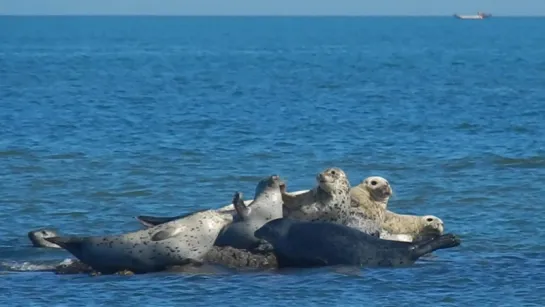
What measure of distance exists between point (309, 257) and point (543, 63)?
59.0 metres

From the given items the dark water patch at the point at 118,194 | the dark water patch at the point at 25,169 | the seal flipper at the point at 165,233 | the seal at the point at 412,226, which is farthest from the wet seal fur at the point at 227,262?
the dark water patch at the point at 25,169

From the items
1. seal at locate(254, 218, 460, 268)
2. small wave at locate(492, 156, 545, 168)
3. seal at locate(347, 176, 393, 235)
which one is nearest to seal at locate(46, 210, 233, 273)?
seal at locate(254, 218, 460, 268)

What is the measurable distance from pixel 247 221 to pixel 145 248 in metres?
1.06

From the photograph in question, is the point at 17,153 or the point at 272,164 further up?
the point at 17,153

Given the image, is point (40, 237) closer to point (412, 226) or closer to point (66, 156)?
point (412, 226)

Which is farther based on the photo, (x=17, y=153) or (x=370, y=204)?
(x=17, y=153)

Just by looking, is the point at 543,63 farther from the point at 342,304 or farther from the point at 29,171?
the point at 342,304

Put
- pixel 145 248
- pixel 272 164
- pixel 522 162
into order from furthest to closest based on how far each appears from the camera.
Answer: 1. pixel 522 162
2. pixel 272 164
3. pixel 145 248

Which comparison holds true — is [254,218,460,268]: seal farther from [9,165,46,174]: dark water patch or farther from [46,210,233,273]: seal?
[9,165,46,174]: dark water patch

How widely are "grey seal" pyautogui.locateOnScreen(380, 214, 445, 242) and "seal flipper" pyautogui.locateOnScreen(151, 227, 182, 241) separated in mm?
2342

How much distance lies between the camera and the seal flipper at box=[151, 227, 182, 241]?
1337 centimetres

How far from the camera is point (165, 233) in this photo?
1341 centimetres

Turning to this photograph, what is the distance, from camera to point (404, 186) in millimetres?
20234

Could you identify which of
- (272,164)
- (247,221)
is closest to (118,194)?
(272,164)
